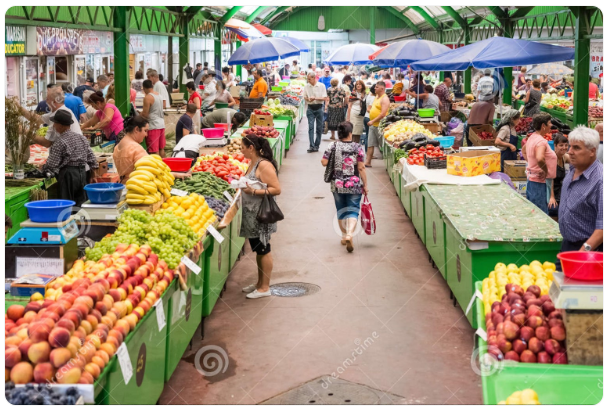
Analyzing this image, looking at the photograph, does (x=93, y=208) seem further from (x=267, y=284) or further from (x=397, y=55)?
(x=397, y=55)

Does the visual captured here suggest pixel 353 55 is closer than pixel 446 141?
No

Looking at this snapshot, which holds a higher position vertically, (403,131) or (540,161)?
(403,131)

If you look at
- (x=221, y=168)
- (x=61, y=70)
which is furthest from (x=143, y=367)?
(x=61, y=70)

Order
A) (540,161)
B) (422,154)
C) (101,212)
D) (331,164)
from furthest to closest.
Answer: (422,154), (331,164), (540,161), (101,212)

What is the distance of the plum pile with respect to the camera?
3422 millimetres

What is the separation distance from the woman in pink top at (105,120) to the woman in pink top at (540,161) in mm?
6551

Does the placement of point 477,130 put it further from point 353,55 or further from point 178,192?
point 353,55

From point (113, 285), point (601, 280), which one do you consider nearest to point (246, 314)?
point (113, 285)

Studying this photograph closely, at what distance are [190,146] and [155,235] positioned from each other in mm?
5705

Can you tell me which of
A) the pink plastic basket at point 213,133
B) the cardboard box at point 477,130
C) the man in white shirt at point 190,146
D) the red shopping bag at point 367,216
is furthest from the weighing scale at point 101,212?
the cardboard box at point 477,130

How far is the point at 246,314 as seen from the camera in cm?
736

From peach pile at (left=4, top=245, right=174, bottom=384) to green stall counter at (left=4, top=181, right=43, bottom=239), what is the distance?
3162 millimetres

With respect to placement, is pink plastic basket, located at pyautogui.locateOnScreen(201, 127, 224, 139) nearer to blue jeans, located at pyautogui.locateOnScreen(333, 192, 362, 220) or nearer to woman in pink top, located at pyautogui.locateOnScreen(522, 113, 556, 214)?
blue jeans, located at pyautogui.locateOnScreen(333, 192, 362, 220)

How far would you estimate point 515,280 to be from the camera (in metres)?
5.35
